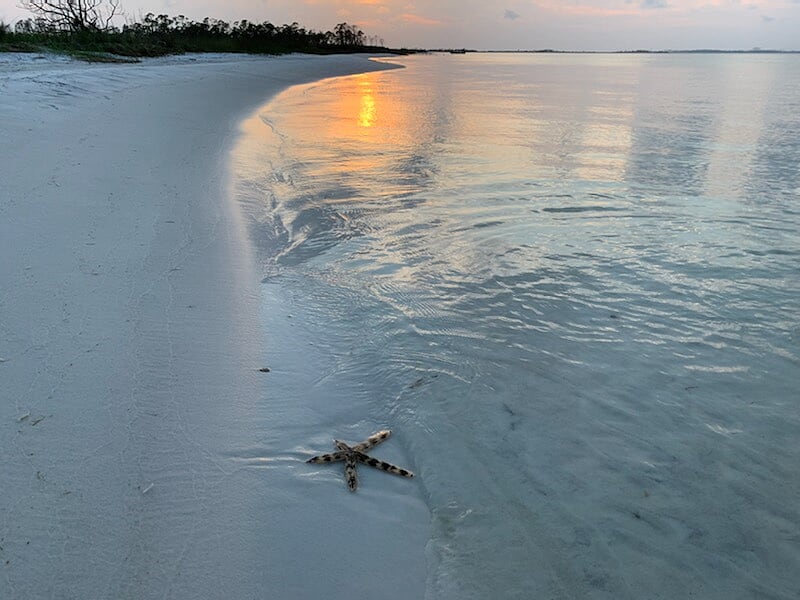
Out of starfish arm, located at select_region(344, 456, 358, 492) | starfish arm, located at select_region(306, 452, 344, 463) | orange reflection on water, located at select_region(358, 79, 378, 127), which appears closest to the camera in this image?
starfish arm, located at select_region(344, 456, 358, 492)

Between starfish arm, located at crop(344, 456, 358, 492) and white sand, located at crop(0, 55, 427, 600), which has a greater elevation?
white sand, located at crop(0, 55, 427, 600)

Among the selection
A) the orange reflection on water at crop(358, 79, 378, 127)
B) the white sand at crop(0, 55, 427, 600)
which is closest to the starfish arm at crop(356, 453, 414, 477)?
the white sand at crop(0, 55, 427, 600)

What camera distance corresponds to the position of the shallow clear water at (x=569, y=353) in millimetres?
2580

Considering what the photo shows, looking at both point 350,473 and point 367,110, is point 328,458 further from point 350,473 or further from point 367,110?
point 367,110

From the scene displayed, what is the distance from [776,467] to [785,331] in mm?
1850

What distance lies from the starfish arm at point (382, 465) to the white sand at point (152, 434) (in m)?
0.11

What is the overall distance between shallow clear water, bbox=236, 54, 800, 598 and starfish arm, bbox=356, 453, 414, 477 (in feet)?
0.40

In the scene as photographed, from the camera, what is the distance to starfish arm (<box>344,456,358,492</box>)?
2756 mm

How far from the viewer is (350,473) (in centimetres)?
281

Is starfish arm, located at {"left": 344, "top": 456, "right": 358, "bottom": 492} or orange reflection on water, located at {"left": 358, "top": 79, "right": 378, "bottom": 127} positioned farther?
orange reflection on water, located at {"left": 358, "top": 79, "right": 378, "bottom": 127}

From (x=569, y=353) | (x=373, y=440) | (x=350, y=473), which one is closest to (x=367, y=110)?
(x=569, y=353)

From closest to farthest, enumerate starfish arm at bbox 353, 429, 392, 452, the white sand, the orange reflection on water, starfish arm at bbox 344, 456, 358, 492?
the white sand
starfish arm at bbox 344, 456, 358, 492
starfish arm at bbox 353, 429, 392, 452
the orange reflection on water

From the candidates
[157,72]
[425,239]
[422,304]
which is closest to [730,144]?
[425,239]

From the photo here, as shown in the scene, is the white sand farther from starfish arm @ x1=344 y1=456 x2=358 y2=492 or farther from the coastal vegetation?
the coastal vegetation
